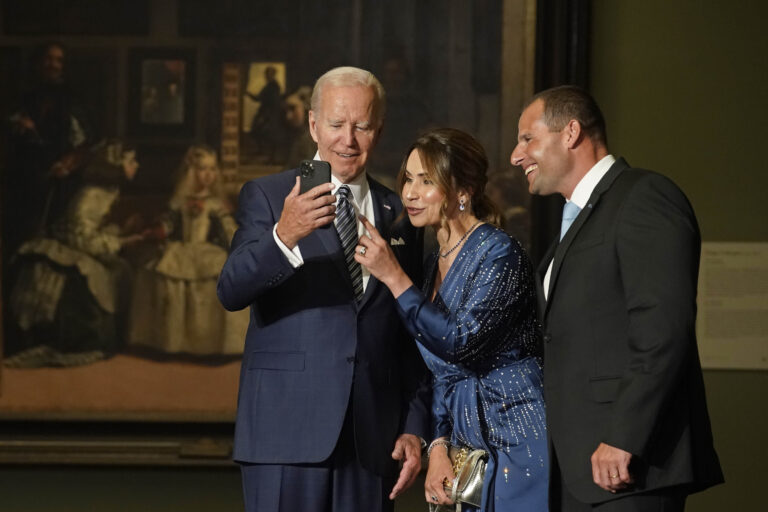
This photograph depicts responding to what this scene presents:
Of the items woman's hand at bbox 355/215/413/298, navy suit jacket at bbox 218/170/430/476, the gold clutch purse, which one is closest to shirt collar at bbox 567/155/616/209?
woman's hand at bbox 355/215/413/298

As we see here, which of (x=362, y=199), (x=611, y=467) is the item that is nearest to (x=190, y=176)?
(x=362, y=199)

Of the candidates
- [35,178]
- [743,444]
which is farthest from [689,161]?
[35,178]

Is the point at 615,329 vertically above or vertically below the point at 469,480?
above

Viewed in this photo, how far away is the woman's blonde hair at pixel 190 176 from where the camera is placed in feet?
16.7

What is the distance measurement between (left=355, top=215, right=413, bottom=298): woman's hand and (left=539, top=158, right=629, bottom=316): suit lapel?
423mm

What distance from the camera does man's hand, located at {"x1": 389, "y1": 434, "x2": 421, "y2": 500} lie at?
10.8ft

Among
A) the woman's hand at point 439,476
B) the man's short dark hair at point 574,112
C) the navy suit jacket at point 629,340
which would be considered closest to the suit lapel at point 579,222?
the navy suit jacket at point 629,340

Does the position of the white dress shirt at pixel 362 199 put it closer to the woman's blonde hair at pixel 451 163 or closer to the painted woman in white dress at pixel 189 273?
the woman's blonde hair at pixel 451 163

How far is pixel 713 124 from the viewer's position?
5.25 m

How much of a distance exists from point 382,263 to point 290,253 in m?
0.28

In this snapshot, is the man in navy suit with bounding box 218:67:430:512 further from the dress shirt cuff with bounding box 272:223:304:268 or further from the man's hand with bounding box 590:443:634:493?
the man's hand with bounding box 590:443:634:493

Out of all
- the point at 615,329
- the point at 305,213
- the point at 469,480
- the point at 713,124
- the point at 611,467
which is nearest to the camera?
the point at 611,467

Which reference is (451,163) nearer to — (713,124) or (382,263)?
(382,263)

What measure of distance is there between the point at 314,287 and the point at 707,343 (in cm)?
279
